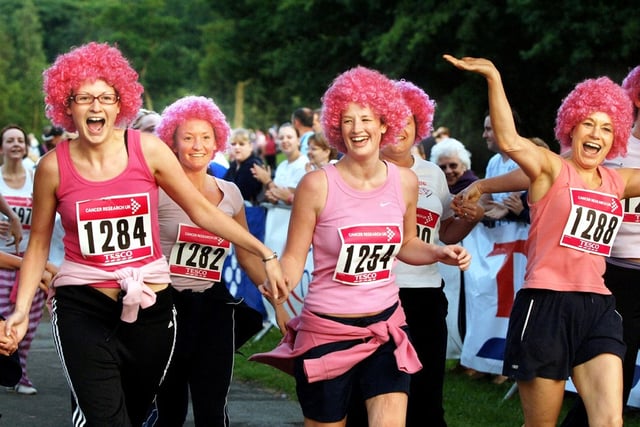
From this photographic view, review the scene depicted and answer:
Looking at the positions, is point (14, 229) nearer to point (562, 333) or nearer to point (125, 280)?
point (125, 280)

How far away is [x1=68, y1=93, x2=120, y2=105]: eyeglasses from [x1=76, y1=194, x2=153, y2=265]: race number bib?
0.45m

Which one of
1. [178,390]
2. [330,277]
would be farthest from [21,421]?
[330,277]

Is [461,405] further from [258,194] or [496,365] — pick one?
[258,194]

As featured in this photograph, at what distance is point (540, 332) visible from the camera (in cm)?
594

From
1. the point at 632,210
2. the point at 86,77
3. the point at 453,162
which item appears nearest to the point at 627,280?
the point at 632,210

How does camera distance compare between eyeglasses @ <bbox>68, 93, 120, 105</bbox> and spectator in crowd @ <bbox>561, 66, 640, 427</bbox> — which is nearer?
eyeglasses @ <bbox>68, 93, 120, 105</bbox>

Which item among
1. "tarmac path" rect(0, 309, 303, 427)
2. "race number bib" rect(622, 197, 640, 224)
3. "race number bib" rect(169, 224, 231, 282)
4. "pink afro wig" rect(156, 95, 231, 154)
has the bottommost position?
"tarmac path" rect(0, 309, 303, 427)

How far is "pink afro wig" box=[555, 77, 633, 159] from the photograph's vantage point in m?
6.18

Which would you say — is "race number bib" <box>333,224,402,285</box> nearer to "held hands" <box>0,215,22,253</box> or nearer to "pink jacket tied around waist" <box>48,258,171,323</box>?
"pink jacket tied around waist" <box>48,258,171,323</box>

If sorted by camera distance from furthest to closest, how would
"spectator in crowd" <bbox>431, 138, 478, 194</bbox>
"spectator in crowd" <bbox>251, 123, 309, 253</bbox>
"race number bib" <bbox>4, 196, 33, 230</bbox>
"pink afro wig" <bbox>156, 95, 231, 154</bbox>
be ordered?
"spectator in crowd" <bbox>251, 123, 309, 253</bbox> → "race number bib" <bbox>4, 196, 33, 230</bbox> → "spectator in crowd" <bbox>431, 138, 478, 194</bbox> → "pink afro wig" <bbox>156, 95, 231, 154</bbox>

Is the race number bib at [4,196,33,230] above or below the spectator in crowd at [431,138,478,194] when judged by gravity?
below

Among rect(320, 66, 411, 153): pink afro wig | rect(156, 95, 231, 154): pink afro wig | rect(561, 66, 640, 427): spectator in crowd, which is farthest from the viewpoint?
rect(156, 95, 231, 154): pink afro wig

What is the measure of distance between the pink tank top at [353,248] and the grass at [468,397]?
2.75m

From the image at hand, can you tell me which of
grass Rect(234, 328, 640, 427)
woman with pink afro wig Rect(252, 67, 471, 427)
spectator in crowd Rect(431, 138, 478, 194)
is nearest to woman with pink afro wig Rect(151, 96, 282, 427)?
woman with pink afro wig Rect(252, 67, 471, 427)
